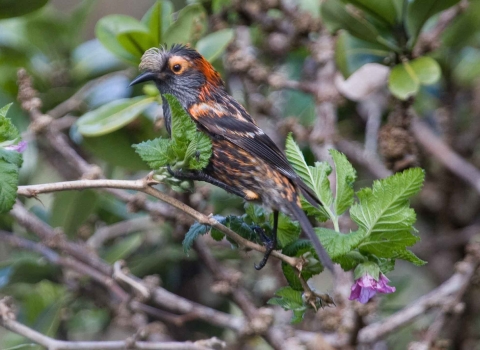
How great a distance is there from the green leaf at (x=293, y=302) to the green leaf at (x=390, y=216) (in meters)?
0.21

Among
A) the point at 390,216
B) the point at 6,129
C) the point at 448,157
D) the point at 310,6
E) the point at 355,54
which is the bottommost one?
the point at 390,216

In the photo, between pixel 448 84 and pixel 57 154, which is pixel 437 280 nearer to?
pixel 448 84

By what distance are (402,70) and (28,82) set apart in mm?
1366

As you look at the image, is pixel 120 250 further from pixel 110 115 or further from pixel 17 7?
pixel 17 7

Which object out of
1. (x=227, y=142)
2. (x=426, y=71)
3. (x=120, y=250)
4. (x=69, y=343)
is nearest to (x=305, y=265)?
(x=227, y=142)

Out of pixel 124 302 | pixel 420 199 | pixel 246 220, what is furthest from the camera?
pixel 420 199

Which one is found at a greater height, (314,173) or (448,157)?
(448,157)

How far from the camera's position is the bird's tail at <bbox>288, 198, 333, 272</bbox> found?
145cm

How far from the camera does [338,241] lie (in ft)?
5.02

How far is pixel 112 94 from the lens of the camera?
10.1 feet

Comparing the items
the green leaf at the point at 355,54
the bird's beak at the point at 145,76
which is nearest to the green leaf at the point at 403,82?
the green leaf at the point at 355,54

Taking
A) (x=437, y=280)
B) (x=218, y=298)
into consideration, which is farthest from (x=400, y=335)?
(x=218, y=298)

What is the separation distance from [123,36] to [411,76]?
103 centimetres

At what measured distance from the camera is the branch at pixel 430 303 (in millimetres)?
2246
